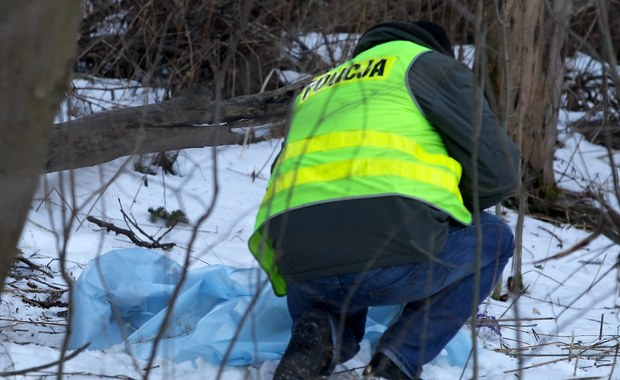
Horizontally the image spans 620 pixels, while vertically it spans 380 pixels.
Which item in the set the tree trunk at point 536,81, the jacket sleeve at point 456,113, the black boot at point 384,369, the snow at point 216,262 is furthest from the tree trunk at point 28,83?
the tree trunk at point 536,81

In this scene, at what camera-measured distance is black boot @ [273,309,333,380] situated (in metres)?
2.65

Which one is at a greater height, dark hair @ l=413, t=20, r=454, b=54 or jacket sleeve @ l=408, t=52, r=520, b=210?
dark hair @ l=413, t=20, r=454, b=54

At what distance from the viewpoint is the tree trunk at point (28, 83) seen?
55.7 inches

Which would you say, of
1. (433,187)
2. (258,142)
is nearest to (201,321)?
(433,187)

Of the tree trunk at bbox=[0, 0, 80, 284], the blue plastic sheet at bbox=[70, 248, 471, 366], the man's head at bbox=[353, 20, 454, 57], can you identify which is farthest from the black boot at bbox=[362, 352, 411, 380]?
the tree trunk at bbox=[0, 0, 80, 284]

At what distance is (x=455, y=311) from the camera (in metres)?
2.84

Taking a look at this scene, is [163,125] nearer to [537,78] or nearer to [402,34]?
[402,34]

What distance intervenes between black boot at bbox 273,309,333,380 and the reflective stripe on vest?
28 cm

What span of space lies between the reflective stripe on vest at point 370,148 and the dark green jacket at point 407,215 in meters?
0.03

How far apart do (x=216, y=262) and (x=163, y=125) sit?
1.09 m

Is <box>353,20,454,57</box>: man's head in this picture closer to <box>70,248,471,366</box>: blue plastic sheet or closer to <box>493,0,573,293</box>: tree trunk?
<box>70,248,471,366</box>: blue plastic sheet

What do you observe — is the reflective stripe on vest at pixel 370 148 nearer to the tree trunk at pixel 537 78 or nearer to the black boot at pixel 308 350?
the black boot at pixel 308 350

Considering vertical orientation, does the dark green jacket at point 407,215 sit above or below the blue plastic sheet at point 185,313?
above

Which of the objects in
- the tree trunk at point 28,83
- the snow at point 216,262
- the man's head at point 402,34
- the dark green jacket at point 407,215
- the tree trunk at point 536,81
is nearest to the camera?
the tree trunk at point 28,83
